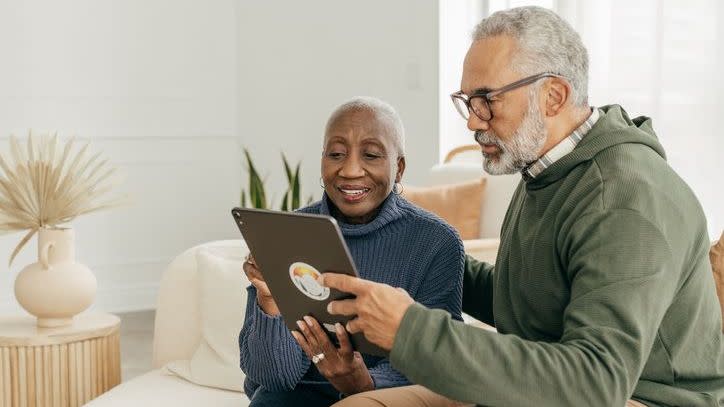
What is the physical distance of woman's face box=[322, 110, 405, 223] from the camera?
2.02 meters

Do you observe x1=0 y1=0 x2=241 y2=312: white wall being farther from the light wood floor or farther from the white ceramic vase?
the white ceramic vase

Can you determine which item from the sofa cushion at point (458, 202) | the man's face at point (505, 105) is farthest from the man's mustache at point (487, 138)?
the sofa cushion at point (458, 202)

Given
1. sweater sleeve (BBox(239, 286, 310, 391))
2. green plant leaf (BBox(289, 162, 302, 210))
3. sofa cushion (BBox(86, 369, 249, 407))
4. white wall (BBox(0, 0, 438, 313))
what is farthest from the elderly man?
white wall (BBox(0, 0, 438, 313))

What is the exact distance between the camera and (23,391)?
8.90 ft

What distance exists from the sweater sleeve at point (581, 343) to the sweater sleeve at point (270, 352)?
0.54 meters

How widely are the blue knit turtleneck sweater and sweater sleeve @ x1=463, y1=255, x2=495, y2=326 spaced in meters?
0.06

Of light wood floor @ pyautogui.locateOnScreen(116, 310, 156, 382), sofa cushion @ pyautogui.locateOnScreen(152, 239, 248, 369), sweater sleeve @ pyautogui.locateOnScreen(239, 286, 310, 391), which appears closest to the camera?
sweater sleeve @ pyautogui.locateOnScreen(239, 286, 310, 391)

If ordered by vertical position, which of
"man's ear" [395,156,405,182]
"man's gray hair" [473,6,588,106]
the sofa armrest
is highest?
"man's gray hair" [473,6,588,106]

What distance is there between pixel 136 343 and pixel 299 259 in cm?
349

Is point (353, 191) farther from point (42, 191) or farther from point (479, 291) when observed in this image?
point (42, 191)

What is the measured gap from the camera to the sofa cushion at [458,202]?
3.51m

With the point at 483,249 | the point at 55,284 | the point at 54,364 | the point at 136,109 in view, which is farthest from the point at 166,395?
the point at 136,109

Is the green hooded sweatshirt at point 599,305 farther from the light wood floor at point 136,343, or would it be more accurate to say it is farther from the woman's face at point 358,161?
the light wood floor at point 136,343

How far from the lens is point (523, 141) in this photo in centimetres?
166
